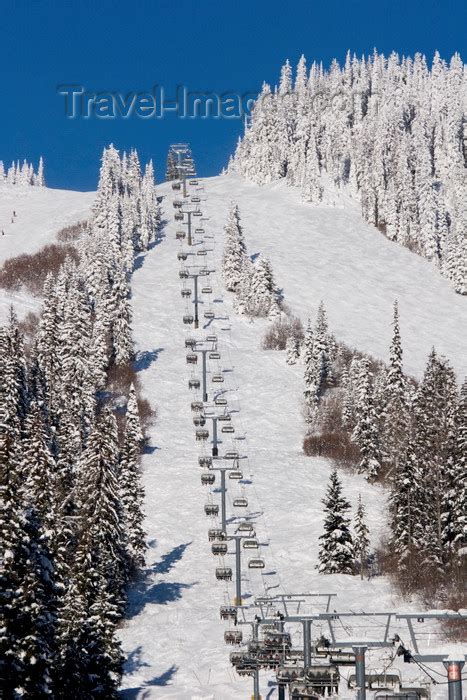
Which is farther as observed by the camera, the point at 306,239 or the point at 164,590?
the point at 306,239

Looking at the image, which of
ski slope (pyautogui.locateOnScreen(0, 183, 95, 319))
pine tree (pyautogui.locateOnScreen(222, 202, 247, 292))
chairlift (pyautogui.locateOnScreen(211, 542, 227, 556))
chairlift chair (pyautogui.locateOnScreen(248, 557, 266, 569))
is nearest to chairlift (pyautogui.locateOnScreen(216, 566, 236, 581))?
chairlift chair (pyautogui.locateOnScreen(248, 557, 266, 569))

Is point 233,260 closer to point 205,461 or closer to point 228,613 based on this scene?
point 205,461

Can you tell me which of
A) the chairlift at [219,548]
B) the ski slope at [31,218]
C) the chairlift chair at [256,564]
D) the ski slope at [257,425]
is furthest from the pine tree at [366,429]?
the ski slope at [31,218]

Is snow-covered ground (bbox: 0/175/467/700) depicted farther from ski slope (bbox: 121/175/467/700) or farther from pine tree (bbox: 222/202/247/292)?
pine tree (bbox: 222/202/247/292)

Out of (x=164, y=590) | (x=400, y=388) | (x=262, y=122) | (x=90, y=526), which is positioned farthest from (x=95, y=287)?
(x=262, y=122)

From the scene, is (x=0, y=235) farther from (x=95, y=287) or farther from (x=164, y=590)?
(x=164, y=590)

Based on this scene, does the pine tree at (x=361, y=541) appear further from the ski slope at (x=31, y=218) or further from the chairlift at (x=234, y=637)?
the ski slope at (x=31, y=218)
